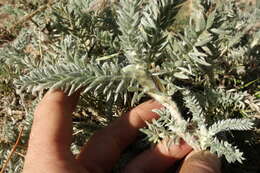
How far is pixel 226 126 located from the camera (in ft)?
4.34

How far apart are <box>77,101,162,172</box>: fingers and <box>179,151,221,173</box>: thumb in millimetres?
424

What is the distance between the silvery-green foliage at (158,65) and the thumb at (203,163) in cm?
5

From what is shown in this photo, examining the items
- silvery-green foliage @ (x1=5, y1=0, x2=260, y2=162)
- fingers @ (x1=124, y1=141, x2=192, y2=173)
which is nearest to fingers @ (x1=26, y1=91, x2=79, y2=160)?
silvery-green foliage @ (x1=5, y1=0, x2=260, y2=162)

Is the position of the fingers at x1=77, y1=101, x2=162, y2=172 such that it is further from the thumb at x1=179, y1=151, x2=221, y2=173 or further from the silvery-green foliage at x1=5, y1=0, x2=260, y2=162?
the thumb at x1=179, y1=151, x2=221, y2=173

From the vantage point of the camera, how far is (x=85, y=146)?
177 cm

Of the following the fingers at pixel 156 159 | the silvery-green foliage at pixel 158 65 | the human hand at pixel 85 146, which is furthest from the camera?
the fingers at pixel 156 159

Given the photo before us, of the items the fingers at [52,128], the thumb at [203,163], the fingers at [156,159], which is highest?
the fingers at [52,128]

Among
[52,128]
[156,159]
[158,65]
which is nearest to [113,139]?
[156,159]

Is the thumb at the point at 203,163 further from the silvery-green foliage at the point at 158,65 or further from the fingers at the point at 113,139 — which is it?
the fingers at the point at 113,139

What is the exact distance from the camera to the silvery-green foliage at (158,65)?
1.06m

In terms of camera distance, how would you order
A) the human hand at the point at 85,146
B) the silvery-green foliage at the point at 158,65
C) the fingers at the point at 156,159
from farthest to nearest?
the fingers at the point at 156,159 < the human hand at the point at 85,146 < the silvery-green foliage at the point at 158,65

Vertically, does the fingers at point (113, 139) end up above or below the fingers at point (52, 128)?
below

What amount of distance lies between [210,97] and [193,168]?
1.36 ft

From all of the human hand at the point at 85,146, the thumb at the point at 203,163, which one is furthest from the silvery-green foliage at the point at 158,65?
the human hand at the point at 85,146
